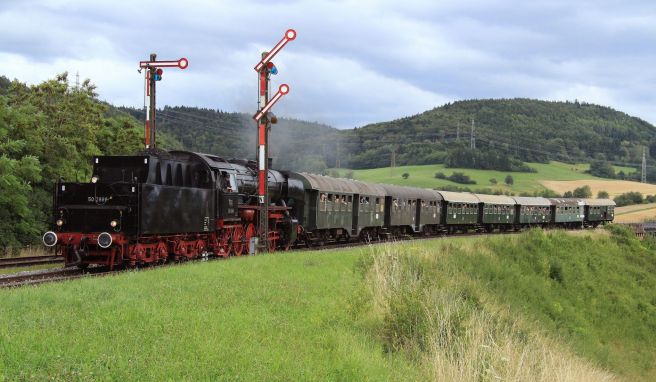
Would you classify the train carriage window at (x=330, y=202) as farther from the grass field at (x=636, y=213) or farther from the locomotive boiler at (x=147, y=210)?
the grass field at (x=636, y=213)

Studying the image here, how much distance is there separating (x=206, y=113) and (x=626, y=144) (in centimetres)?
12205

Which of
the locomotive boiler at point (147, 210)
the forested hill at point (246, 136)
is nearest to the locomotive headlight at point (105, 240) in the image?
the locomotive boiler at point (147, 210)

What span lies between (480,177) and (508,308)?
93.1 m

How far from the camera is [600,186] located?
378ft

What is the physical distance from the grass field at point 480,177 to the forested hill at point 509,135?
13.0 feet

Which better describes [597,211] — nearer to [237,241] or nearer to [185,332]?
[237,241]

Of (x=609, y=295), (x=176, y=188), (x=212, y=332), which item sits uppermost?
(x=176, y=188)

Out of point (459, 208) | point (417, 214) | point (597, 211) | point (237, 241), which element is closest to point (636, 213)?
point (597, 211)

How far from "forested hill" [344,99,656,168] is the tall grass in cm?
7761

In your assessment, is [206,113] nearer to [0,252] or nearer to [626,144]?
[0,252]

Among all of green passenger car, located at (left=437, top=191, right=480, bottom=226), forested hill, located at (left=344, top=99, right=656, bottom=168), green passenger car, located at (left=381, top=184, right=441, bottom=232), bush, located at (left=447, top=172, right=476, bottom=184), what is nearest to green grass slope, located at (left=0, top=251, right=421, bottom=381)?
green passenger car, located at (left=381, top=184, right=441, bottom=232)

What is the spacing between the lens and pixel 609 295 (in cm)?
3638

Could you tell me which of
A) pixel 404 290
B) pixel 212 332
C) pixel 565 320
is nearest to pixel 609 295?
pixel 565 320

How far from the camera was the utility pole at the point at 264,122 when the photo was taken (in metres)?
21.9
